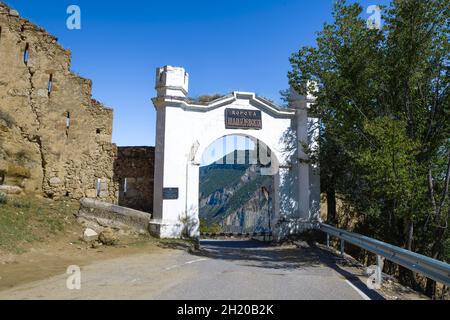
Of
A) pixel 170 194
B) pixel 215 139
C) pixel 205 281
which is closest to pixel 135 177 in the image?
pixel 170 194

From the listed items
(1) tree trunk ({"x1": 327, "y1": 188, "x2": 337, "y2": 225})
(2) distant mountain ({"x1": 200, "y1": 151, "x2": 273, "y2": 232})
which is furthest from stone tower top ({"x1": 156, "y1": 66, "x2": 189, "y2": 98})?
(2) distant mountain ({"x1": 200, "y1": 151, "x2": 273, "y2": 232})

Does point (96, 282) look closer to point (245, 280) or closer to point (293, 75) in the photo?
point (245, 280)

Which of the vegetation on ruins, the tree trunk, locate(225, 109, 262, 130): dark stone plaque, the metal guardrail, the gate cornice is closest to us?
the metal guardrail

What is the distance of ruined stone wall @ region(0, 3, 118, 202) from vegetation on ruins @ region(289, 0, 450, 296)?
28.9 feet

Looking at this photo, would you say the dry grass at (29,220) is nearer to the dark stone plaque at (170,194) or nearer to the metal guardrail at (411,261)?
the dark stone plaque at (170,194)

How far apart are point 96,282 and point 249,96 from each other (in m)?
10.2

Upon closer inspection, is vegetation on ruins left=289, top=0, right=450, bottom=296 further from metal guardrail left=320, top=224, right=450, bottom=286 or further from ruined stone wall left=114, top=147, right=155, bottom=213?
ruined stone wall left=114, top=147, right=155, bottom=213

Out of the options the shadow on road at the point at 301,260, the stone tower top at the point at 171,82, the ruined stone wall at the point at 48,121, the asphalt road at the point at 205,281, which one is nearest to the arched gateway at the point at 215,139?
the stone tower top at the point at 171,82

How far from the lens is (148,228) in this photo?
13.0m

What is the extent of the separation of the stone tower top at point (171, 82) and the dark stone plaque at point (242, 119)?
7.06ft

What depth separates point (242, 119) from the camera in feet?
46.8

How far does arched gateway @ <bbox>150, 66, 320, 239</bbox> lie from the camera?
1321 centimetres

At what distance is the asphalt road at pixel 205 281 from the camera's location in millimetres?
5691

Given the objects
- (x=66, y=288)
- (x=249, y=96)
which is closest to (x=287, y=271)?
(x=66, y=288)
